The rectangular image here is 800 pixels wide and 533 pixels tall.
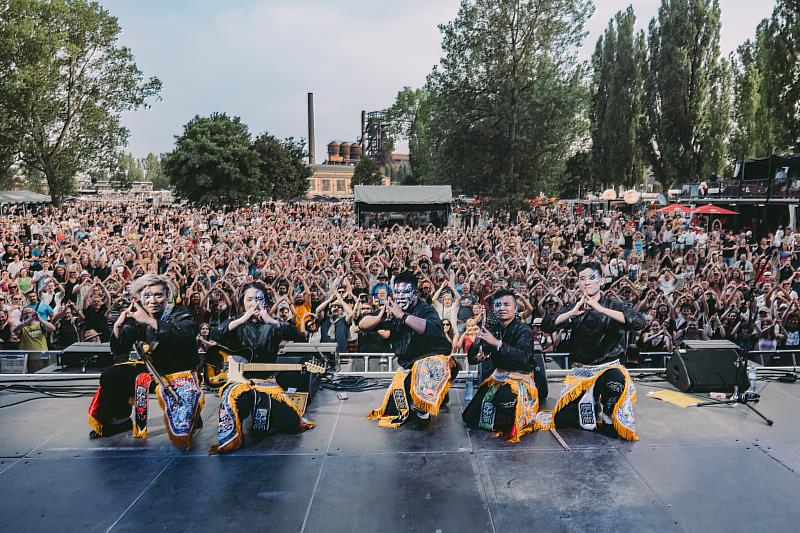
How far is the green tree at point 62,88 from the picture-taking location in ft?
81.8

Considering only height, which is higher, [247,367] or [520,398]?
[247,367]

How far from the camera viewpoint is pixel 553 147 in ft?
74.1

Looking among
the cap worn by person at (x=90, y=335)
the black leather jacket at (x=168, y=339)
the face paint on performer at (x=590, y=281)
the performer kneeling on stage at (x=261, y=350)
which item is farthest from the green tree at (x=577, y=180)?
the black leather jacket at (x=168, y=339)

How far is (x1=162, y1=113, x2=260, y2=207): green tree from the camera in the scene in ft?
98.2

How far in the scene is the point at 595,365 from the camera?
535 centimetres

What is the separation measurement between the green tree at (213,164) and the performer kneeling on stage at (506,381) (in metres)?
26.6

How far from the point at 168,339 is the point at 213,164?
26884mm

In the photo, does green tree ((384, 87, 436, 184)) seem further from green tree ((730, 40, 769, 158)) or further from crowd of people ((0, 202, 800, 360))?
crowd of people ((0, 202, 800, 360))

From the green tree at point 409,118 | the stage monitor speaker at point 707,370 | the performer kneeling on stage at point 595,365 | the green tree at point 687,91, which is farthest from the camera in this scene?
the green tree at point 409,118

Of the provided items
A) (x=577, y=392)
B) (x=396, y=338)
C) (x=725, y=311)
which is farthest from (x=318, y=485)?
(x=725, y=311)

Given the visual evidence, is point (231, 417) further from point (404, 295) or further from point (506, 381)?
point (506, 381)

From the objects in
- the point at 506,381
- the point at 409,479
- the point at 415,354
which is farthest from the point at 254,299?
the point at 506,381

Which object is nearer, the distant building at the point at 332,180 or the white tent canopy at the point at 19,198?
the white tent canopy at the point at 19,198

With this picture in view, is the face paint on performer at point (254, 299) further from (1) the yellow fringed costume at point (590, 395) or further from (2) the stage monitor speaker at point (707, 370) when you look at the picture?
(2) the stage monitor speaker at point (707, 370)
